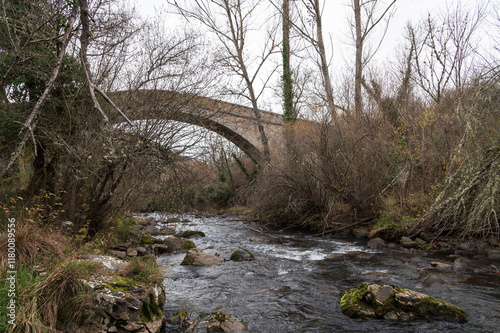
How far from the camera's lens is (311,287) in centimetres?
589

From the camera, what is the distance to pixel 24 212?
222 inches

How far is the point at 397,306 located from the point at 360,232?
6.42m

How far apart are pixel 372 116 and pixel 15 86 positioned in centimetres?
1113

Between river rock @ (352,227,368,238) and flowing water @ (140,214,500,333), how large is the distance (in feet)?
3.52

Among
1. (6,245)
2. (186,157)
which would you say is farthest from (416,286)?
(6,245)

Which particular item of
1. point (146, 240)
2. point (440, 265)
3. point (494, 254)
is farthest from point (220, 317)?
point (494, 254)

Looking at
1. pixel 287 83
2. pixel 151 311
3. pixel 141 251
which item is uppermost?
pixel 287 83

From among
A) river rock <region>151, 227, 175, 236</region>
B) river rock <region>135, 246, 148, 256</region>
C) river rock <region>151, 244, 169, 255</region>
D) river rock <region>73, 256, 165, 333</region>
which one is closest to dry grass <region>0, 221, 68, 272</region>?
river rock <region>73, 256, 165, 333</region>

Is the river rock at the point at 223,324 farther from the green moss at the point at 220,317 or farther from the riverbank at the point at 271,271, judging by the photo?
the riverbank at the point at 271,271

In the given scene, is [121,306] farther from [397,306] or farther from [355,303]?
[397,306]

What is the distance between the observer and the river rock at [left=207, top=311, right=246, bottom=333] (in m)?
4.05

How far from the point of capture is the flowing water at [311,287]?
4250 millimetres

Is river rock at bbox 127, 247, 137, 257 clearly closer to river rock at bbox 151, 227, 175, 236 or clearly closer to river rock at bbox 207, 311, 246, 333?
river rock at bbox 151, 227, 175, 236

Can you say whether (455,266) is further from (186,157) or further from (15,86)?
(15,86)
